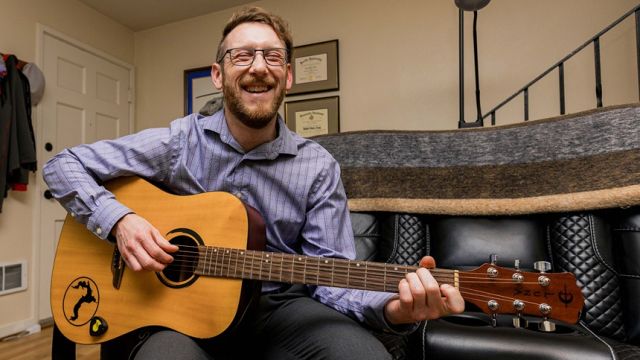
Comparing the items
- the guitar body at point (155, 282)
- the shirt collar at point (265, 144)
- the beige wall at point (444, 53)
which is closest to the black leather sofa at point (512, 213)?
the guitar body at point (155, 282)

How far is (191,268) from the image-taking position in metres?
0.90

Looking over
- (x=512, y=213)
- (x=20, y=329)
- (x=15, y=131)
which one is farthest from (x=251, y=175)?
(x=20, y=329)

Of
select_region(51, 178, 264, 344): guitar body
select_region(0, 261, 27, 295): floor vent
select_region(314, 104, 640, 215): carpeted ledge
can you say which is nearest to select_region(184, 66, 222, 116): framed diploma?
select_region(0, 261, 27, 295): floor vent

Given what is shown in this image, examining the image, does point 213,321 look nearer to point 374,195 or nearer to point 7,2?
point 374,195

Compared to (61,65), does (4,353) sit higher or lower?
lower

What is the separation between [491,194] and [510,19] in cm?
165

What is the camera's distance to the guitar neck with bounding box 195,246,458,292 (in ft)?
2.53

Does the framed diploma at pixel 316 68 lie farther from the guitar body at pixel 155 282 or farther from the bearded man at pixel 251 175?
the guitar body at pixel 155 282

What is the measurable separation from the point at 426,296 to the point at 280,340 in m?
0.38

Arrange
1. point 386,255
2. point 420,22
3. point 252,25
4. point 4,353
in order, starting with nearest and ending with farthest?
point 252,25
point 386,255
point 4,353
point 420,22

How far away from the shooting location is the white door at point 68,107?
9.05ft

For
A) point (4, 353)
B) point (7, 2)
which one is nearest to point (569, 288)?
point (4, 353)

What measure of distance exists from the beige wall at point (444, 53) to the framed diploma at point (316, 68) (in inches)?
2.8

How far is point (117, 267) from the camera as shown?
96 centimetres
